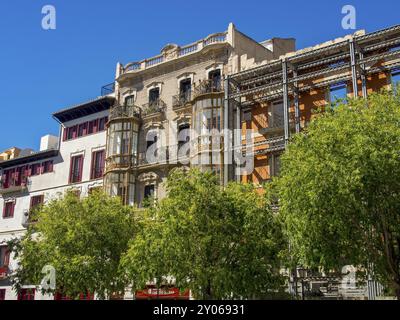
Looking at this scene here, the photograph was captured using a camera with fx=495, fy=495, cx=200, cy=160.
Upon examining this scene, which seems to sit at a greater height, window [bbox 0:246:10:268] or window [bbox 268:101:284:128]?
window [bbox 268:101:284:128]

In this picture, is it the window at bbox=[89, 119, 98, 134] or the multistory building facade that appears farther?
the window at bbox=[89, 119, 98, 134]

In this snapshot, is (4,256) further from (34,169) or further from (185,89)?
(185,89)

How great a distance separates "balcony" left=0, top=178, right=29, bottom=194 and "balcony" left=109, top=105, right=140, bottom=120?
12.2 metres

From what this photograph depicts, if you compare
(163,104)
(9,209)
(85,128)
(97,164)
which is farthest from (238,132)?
(9,209)

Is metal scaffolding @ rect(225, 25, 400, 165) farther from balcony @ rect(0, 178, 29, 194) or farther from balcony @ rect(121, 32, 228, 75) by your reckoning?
balcony @ rect(0, 178, 29, 194)

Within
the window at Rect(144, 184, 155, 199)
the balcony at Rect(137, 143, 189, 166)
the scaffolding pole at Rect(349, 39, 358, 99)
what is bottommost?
the window at Rect(144, 184, 155, 199)

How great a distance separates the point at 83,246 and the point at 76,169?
1557 centimetres

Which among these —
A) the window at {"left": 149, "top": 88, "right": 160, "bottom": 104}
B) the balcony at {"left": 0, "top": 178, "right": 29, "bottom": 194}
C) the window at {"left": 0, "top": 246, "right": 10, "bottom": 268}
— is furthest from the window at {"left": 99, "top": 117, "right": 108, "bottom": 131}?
the window at {"left": 0, "top": 246, "right": 10, "bottom": 268}

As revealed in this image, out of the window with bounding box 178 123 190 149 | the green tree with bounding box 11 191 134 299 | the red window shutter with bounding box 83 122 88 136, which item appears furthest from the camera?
the red window shutter with bounding box 83 122 88 136

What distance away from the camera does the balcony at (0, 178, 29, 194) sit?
4231cm

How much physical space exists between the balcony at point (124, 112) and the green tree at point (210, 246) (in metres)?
15.0

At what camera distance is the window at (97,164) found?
1436 inches

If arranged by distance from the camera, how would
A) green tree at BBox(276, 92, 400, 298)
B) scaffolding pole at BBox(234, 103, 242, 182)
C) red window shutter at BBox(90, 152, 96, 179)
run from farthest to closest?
red window shutter at BBox(90, 152, 96, 179), scaffolding pole at BBox(234, 103, 242, 182), green tree at BBox(276, 92, 400, 298)

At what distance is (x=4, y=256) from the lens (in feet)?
136
